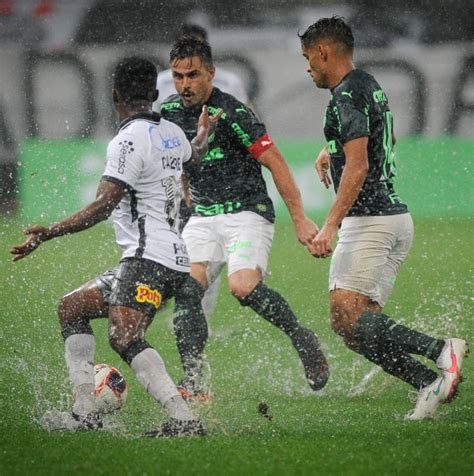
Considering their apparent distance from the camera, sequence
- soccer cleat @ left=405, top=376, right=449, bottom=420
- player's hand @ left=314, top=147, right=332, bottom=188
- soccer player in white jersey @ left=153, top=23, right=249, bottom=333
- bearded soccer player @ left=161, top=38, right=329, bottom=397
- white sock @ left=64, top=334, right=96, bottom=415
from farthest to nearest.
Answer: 1. soccer player in white jersey @ left=153, top=23, right=249, bottom=333
2. player's hand @ left=314, top=147, right=332, bottom=188
3. bearded soccer player @ left=161, top=38, right=329, bottom=397
4. soccer cleat @ left=405, top=376, right=449, bottom=420
5. white sock @ left=64, top=334, right=96, bottom=415

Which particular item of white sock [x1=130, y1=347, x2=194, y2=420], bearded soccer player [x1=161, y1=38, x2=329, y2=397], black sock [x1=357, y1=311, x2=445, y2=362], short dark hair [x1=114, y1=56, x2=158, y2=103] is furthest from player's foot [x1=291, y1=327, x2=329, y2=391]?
short dark hair [x1=114, y1=56, x2=158, y2=103]

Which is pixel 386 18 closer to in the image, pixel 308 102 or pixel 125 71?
pixel 308 102

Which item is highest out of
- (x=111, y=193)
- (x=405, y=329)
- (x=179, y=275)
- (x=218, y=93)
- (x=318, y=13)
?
(x=318, y=13)

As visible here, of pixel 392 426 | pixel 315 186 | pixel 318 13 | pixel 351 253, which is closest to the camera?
pixel 392 426

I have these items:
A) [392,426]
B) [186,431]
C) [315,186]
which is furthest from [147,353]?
[315,186]

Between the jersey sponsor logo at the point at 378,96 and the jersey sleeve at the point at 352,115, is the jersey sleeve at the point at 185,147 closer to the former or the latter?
the jersey sleeve at the point at 352,115

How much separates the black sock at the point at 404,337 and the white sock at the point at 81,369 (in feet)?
4.77

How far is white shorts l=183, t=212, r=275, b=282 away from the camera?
7.68 meters

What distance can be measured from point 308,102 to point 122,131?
1104 centimetres

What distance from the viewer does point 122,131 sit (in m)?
6.20

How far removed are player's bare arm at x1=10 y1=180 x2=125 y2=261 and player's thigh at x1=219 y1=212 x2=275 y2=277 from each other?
1689 mm

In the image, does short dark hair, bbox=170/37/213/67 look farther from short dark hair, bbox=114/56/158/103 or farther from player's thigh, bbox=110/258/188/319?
player's thigh, bbox=110/258/188/319

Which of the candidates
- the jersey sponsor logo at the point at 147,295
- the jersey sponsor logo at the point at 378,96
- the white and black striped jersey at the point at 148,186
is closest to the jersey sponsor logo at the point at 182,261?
the white and black striped jersey at the point at 148,186

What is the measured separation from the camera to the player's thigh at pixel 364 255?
270 inches
